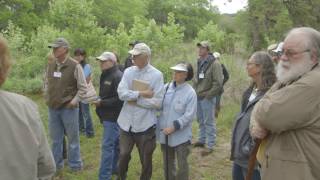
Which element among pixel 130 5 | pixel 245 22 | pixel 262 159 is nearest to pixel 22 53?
pixel 245 22

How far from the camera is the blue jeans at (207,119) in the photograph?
7.61m

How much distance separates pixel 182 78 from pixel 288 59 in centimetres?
252

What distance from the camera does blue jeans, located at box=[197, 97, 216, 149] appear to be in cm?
761

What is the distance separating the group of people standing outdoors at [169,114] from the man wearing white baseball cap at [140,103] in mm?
12

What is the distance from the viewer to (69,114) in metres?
6.29

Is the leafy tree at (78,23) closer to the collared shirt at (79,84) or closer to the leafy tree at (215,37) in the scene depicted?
the leafy tree at (215,37)

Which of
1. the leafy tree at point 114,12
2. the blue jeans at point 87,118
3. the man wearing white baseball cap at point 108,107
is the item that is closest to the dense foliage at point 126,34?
the blue jeans at point 87,118

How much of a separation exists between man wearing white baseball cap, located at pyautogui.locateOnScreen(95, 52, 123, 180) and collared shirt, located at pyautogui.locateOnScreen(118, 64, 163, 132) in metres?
0.39

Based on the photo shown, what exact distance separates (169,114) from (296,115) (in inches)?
109

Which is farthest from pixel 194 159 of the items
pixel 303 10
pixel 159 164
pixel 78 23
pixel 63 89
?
pixel 303 10

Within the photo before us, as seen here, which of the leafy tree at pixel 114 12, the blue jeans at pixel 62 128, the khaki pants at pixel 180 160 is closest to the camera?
the khaki pants at pixel 180 160

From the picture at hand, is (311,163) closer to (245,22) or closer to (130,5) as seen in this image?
(245,22)

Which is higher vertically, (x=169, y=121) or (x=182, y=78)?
(x=182, y=78)

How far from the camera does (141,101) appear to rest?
216 inches
